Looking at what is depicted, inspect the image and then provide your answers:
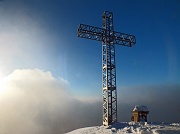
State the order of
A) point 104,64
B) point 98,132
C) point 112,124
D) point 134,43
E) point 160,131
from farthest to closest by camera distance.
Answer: point 134,43 → point 104,64 → point 112,124 → point 98,132 → point 160,131

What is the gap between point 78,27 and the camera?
22625mm

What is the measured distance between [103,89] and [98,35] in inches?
262

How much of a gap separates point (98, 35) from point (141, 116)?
13.3 meters

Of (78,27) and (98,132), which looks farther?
(78,27)

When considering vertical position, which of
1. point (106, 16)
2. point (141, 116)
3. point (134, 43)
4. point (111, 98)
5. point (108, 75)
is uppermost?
point (106, 16)

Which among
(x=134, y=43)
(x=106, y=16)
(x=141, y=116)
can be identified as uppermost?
(x=106, y=16)

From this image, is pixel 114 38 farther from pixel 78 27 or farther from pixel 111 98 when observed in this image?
pixel 111 98

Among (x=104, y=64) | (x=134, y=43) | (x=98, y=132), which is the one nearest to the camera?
(x=98, y=132)

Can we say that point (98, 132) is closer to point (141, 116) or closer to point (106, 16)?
point (141, 116)

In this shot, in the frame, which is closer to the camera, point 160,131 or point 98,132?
point 160,131

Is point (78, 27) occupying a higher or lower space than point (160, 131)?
higher

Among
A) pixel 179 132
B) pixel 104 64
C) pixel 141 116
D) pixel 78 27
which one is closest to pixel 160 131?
pixel 179 132

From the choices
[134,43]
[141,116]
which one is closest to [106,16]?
[134,43]

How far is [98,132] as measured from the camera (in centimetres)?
1773
